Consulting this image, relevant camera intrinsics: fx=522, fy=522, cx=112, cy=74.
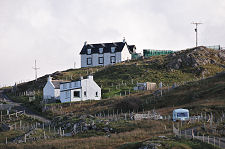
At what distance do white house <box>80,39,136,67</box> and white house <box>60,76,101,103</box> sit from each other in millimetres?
44979

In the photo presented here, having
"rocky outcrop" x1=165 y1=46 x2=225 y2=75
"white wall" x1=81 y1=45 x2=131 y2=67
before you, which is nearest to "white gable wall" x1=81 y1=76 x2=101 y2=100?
"rocky outcrop" x1=165 y1=46 x2=225 y2=75

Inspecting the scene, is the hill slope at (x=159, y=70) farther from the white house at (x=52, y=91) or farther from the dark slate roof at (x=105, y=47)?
the white house at (x=52, y=91)

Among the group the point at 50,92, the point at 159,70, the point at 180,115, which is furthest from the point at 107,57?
the point at 180,115

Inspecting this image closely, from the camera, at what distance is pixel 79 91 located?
98750 millimetres

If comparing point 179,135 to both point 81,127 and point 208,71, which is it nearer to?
point 81,127

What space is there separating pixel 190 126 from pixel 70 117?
65.7 feet

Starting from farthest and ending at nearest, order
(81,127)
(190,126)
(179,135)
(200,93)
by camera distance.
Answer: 1. (200,93)
2. (81,127)
3. (190,126)
4. (179,135)

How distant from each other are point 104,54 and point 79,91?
158ft

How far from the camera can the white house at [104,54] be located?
476ft

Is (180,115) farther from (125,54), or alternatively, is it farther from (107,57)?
(125,54)

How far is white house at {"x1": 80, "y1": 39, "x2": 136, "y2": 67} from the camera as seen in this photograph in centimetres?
14512

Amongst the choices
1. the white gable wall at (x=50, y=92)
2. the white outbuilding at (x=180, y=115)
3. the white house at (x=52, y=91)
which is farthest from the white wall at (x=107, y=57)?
the white outbuilding at (x=180, y=115)

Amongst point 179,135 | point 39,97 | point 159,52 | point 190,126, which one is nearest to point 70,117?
point 190,126

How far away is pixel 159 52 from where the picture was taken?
15675 cm
